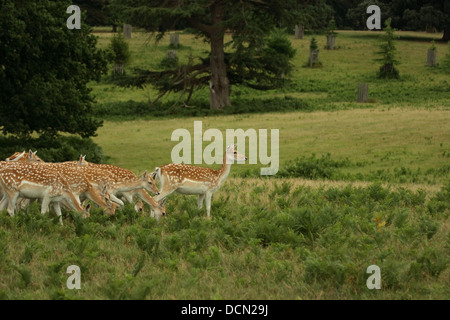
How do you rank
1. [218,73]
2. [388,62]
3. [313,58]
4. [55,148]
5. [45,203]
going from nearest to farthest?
[45,203] < [55,148] < [218,73] < [388,62] < [313,58]

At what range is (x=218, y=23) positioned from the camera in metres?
47.2

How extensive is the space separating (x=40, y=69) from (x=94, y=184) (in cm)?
1647

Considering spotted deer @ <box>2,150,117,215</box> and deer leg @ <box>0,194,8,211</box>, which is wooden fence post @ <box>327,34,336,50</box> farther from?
deer leg @ <box>0,194,8,211</box>

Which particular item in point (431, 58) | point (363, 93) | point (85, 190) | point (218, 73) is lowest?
point (363, 93)

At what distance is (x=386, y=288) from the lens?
970 centimetres

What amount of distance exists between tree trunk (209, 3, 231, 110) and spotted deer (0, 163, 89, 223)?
120 ft

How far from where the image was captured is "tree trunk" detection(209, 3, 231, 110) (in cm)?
4969

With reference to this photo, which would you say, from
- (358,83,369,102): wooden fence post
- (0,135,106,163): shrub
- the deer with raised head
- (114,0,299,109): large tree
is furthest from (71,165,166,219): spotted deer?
(358,83,369,102): wooden fence post

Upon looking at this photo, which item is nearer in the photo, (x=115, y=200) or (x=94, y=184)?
(x=115, y=200)

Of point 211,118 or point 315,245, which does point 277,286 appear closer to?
point 315,245
